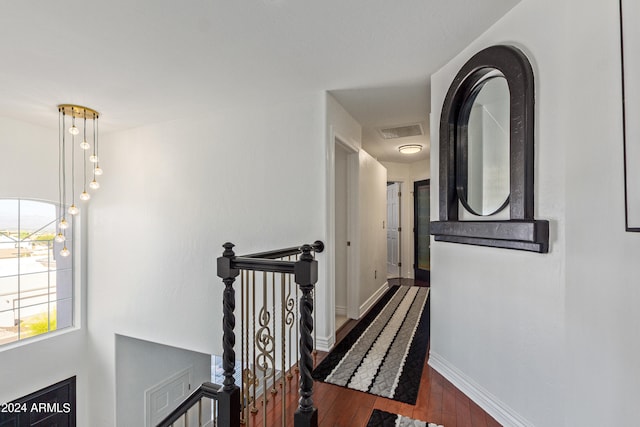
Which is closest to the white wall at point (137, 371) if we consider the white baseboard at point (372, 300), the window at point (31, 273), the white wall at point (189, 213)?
the white wall at point (189, 213)

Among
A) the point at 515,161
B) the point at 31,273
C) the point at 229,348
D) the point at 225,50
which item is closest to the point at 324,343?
the point at 229,348

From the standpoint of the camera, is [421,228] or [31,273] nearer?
[31,273]

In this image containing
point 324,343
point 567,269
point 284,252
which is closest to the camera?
point 567,269

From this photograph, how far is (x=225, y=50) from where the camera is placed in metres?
2.15

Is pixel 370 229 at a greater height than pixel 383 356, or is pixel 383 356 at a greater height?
pixel 370 229

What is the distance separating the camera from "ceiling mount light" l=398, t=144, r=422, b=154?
4844mm

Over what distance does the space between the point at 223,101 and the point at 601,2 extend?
111 inches

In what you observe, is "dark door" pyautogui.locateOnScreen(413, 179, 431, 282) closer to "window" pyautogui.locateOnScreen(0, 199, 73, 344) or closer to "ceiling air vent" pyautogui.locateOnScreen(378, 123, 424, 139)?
"ceiling air vent" pyautogui.locateOnScreen(378, 123, 424, 139)

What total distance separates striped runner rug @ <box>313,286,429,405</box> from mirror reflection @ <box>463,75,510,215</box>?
1.30 meters

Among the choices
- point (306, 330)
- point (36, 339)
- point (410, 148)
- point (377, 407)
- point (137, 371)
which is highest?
point (410, 148)

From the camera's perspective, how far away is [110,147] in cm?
420

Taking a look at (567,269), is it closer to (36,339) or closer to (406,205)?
(406,205)

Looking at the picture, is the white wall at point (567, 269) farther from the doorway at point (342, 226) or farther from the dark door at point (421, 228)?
the dark door at point (421, 228)

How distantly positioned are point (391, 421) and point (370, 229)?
2586mm
